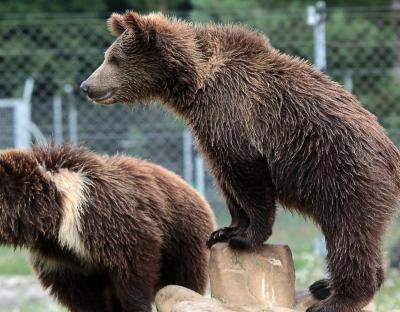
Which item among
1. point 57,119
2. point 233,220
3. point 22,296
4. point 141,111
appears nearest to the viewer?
point 233,220

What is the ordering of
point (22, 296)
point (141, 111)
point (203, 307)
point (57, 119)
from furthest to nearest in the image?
1. point (57, 119)
2. point (141, 111)
3. point (22, 296)
4. point (203, 307)

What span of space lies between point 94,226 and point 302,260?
4.58 meters

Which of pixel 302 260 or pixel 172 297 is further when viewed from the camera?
pixel 302 260

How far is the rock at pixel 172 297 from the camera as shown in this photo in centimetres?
436

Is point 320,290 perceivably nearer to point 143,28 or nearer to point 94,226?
point 94,226

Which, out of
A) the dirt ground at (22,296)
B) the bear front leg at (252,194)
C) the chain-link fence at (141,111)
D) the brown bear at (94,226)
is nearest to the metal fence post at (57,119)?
the chain-link fence at (141,111)

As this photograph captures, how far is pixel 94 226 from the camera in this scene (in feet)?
15.3

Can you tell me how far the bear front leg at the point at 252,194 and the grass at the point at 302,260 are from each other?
2236mm

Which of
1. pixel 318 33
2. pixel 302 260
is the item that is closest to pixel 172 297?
pixel 302 260

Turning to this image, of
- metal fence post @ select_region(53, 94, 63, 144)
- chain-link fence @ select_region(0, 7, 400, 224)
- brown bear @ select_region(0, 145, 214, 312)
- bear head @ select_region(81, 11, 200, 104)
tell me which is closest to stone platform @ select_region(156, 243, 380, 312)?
brown bear @ select_region(0, 145, 214, 312)

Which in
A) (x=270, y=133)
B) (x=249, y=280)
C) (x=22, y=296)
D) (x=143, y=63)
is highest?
(x=143, y=63)

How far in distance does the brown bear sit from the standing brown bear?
0.53 metres

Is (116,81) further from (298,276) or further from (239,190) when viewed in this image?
(298,276)

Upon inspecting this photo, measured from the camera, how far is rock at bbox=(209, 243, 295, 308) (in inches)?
174
